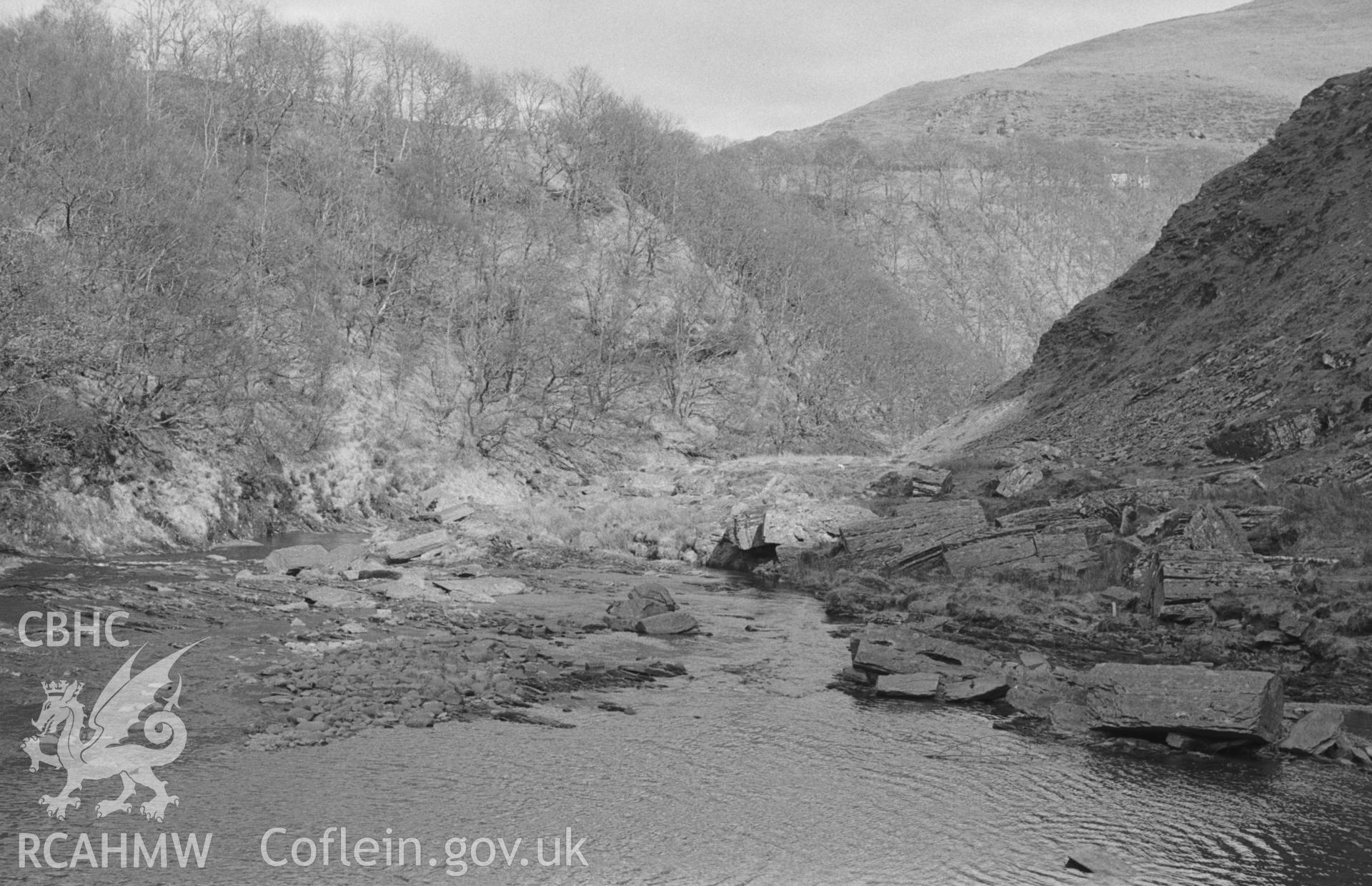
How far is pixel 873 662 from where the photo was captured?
19062 millimetres

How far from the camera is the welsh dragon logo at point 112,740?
11570 mm

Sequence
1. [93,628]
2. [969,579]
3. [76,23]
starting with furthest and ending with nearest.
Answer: [76,23] → [969,579] → [93,628]

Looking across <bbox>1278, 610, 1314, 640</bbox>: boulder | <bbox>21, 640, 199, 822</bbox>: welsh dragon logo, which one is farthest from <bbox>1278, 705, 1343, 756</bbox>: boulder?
<bbox>21, 640, 199, 822</bbox>: welsh dragon logo

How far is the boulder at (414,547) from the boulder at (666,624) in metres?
13.3

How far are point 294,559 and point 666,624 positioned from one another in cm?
1330

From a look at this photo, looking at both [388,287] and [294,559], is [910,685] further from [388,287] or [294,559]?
[388,287]

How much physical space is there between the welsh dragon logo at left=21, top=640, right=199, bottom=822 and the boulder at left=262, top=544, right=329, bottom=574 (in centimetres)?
1307

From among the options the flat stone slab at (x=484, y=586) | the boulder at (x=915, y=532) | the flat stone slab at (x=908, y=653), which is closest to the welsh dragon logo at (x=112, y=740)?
the flat stone slab at (x=484, y=586)

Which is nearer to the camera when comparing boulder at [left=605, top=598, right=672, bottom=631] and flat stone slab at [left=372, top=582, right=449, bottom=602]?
boulder at [left=605, top=598, right=672, bottom=631]

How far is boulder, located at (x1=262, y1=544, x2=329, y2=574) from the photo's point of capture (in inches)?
1151

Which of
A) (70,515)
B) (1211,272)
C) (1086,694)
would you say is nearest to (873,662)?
(1086,694)

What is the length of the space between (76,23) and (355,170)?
21120 mm

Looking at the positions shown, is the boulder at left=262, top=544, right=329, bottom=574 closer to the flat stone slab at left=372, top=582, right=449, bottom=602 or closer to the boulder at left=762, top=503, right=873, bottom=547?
the flat stone slab at left=372, top=582, right=449, bottom=602

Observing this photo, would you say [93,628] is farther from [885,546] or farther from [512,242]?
[512,242]
